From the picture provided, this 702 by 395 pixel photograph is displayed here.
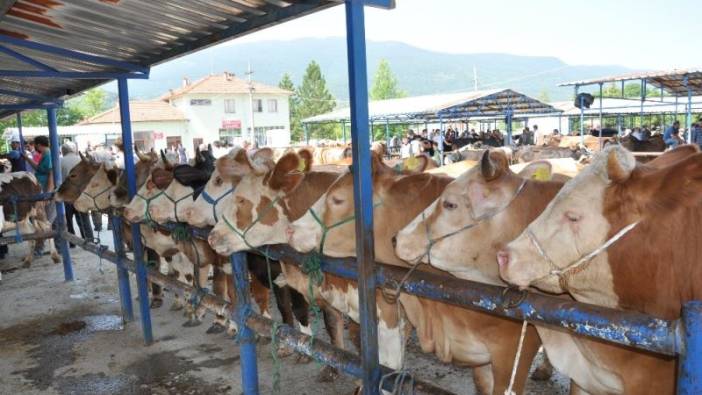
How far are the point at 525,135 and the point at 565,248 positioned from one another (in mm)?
29360

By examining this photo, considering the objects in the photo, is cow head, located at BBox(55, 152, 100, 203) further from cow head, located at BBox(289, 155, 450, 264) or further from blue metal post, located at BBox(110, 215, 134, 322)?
cow head, located at BBox(289, 155, 450, 264)

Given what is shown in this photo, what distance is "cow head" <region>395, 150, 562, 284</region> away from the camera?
3068 mm

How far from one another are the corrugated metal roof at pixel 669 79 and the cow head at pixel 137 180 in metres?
13.5

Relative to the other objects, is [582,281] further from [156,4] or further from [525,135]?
[525,135]

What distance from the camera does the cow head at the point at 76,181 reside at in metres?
7.84

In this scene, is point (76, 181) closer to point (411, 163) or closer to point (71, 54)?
point (71, 54)

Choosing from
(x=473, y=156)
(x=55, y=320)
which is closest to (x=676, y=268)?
(x=55, y=320)

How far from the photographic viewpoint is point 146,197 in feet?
19.2

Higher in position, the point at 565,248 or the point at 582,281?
the point at 565,248

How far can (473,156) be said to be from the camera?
1474cm

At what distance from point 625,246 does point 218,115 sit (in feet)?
209

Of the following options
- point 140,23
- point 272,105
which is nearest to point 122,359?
point 140,23

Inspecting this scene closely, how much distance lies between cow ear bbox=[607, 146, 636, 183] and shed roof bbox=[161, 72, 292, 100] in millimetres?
61801

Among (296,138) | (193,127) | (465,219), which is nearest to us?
(465,219)
